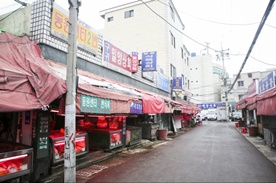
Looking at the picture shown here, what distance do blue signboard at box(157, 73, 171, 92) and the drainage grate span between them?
1273cm

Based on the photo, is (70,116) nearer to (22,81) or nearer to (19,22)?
(22,81)

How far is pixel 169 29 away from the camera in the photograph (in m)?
23.2

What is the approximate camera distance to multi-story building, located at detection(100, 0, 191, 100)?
22531mm

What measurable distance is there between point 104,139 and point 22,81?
19.1ft

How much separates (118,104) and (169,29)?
1775 centimetres

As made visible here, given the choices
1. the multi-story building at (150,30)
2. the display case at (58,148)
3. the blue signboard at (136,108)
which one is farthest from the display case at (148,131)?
the display case at (58,148)

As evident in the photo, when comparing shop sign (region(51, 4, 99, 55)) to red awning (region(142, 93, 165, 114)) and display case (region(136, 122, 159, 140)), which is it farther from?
display case (region(136, 122, 159, 140))

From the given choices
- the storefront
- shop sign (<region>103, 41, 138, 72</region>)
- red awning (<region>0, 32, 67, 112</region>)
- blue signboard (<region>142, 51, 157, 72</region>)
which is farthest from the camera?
blue signboard (<region>142, 51, 157, 72</region>)

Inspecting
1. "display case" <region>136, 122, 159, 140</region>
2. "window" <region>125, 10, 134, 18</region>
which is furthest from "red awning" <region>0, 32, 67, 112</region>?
"window" <region>125, 10, 134, 18</region>

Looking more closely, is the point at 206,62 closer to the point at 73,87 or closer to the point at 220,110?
the point at 220,110

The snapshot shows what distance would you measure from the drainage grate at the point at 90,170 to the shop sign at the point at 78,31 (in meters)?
5.32

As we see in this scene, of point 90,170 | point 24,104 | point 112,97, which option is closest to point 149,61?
point 112,97

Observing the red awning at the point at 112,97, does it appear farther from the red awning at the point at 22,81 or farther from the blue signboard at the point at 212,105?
the blue signboard at the point at 212,105

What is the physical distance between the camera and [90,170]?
287 inches
